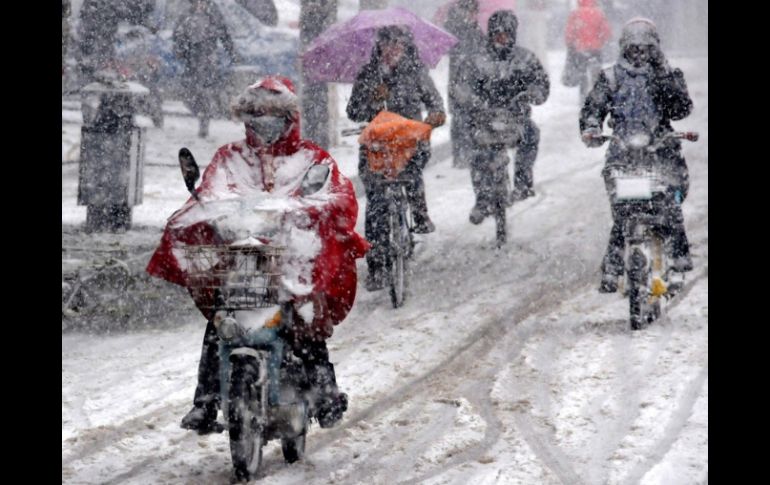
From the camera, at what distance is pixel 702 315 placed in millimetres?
10914

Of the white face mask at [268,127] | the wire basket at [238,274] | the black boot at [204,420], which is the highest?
the white face mask at [268,127]

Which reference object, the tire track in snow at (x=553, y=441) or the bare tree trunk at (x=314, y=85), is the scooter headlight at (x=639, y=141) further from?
the bare tree trunk at (x=314, y=85)

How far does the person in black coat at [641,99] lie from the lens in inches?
424

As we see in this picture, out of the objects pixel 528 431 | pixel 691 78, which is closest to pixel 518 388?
pixel 528 431

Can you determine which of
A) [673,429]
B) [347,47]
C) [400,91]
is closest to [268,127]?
[673,429]

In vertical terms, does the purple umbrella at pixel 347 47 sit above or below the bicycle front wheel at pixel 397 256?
above

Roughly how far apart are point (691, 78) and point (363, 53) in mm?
18709

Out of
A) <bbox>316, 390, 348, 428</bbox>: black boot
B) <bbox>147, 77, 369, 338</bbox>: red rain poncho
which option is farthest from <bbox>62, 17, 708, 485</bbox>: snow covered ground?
<bbox>147, 77, 369, 338</bbox>: red rain poncho

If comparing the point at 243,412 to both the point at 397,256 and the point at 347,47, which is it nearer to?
the point at 397,256

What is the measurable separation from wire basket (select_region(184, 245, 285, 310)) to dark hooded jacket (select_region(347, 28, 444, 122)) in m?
5.62

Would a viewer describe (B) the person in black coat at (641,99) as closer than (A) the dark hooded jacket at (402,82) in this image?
Yes

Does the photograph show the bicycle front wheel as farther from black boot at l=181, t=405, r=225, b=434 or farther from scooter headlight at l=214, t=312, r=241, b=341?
scooter headlight at l=214, t=312, r=241, b=341

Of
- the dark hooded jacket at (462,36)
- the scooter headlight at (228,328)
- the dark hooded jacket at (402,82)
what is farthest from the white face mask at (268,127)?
the dark hooded jacket at (462,36)

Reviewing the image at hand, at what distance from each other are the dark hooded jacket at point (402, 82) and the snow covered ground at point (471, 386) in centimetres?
147
